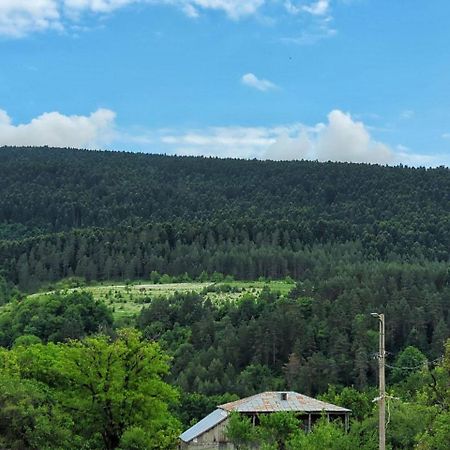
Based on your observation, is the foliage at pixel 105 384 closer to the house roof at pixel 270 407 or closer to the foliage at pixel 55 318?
the house roof at pixel 270 407

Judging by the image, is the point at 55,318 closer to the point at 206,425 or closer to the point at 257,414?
the point at 206,425

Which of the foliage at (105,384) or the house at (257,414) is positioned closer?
the foliage at (105,384)

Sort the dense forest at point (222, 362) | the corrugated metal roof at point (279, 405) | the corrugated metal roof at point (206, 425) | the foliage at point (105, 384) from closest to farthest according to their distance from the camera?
the dense forest at point (222, 362) → the foliage at point (105, 384) → the corrugated metal roof at point (279, 405) → the corrugated metal roof at point (206, 425)

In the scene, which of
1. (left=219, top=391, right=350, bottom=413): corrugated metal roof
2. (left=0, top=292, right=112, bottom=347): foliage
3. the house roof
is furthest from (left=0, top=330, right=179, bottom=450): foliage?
(left=0, top=292, right=112, bottom=347): foliage

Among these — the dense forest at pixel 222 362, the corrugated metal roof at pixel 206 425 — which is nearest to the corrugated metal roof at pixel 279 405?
the corrugated metal roof at pixel 206 425

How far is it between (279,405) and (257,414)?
3649 millimetres

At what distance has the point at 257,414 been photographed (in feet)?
283

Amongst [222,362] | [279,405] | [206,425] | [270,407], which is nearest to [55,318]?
[222,362]

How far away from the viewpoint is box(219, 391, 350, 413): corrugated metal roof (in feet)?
286

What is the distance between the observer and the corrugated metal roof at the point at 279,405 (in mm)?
87125

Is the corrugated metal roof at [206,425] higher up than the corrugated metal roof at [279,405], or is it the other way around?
the corrugated metal roof at [279,405]

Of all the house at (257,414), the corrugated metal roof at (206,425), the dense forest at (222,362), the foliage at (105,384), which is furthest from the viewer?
the corrugated metal roof at (206,425)

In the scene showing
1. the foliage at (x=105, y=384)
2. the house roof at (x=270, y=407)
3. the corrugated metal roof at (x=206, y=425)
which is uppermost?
the foliage at (x=105, y=384)

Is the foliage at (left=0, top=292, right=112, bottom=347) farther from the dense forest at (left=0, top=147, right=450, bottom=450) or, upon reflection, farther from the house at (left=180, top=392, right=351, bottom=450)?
the house at (left=180, top=392, right=351, bottom=450)
